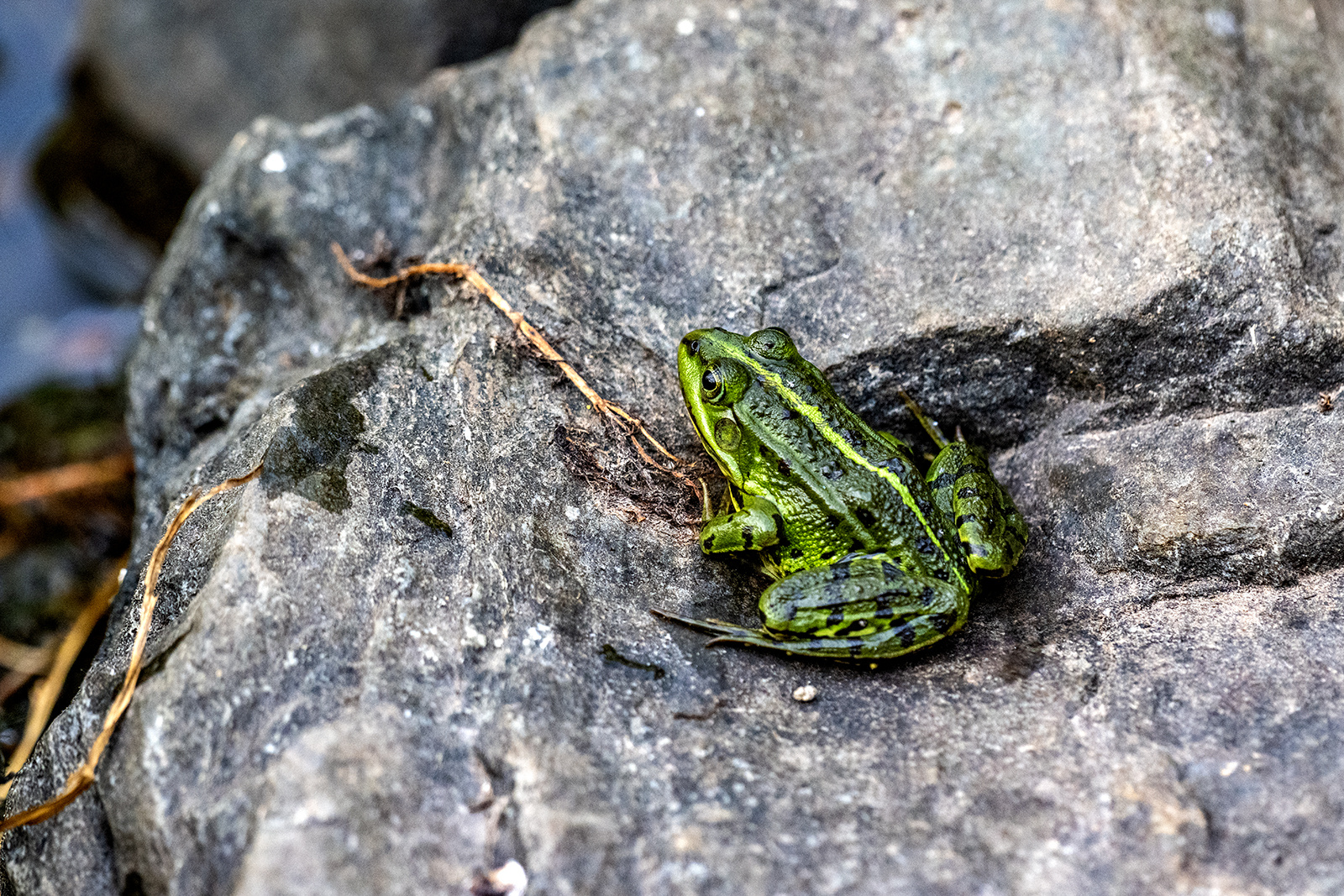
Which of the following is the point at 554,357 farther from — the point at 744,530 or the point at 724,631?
the point at 724,631

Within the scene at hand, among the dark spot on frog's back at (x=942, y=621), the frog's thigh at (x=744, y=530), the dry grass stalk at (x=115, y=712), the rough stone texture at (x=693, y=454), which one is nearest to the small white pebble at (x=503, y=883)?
the rough stone texture at (x=693, y=454)

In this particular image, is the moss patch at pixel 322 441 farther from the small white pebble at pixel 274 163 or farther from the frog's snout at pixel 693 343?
the small white pebble at pixel 274 163

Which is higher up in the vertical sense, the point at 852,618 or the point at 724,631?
the point at 724,631

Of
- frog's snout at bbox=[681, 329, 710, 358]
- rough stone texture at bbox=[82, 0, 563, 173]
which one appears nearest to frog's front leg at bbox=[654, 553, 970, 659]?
frog's snout at bbox=[681, 329, 710, 358]

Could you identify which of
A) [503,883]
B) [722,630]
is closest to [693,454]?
[722,630]

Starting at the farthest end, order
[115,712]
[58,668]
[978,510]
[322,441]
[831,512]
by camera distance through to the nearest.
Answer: [58,668] → [831,512] → [978,510] → [322,441] → [115,712]

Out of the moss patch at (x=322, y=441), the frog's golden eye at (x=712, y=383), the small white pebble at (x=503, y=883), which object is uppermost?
the moss patch at (x=322, y=441)
